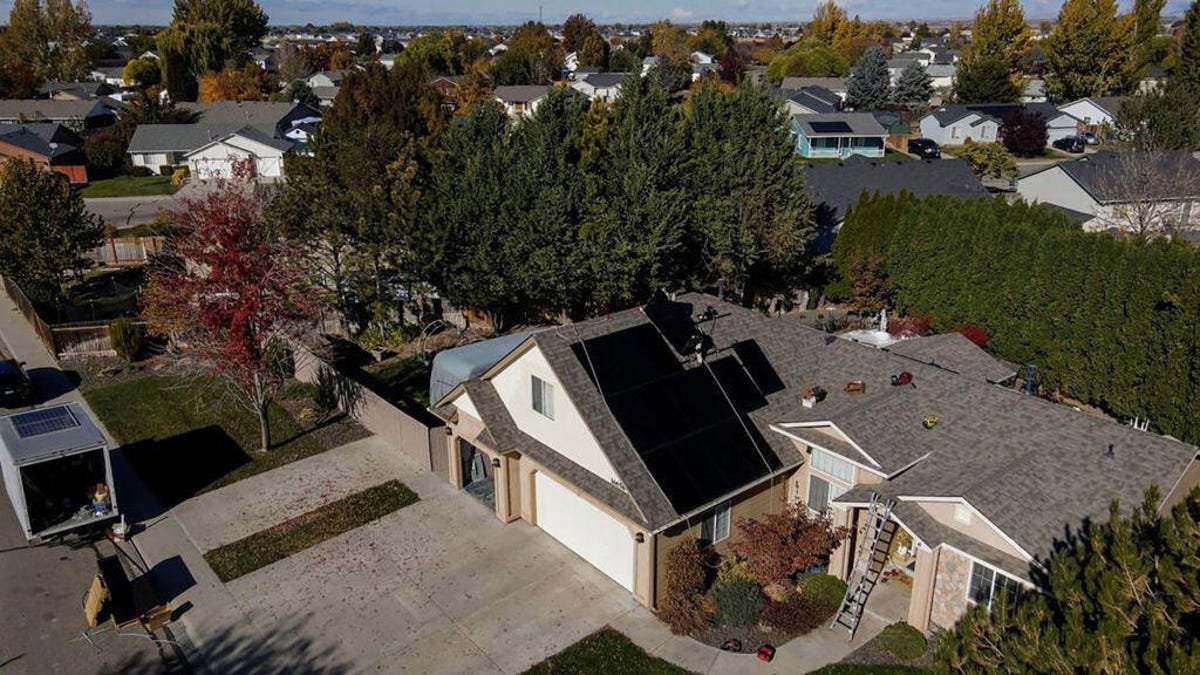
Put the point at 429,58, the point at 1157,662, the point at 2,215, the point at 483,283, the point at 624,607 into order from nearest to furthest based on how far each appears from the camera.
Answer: the point at 1157,662 < the point at 624,607 < the point at 483,283 < the point at 2,215 < the point at 429,58

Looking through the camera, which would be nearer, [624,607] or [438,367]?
[624,607]

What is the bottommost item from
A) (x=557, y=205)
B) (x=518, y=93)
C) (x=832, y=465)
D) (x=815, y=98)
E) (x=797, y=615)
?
(x=797, y=615)

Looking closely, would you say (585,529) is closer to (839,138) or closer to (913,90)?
(839,138)

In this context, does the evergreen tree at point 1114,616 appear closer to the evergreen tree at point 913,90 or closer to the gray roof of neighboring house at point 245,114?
the gray roof of neighboring house at point 245,114

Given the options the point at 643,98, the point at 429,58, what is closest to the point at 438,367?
the point at 643,98

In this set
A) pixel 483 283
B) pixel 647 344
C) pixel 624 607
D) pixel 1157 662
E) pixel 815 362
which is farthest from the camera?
pixel 483 283

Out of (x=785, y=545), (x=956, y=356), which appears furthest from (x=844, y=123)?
(x=785, y=545)

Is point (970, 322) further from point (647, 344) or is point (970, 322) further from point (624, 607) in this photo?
point (624, 607)
